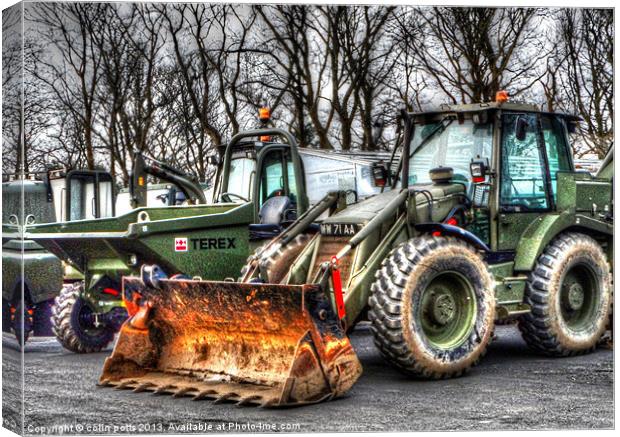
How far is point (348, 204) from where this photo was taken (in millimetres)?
9367

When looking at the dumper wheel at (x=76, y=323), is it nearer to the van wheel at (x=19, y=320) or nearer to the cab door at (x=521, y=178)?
the van wheel at (x=19, y=320)

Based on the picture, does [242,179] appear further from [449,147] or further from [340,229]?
[449,147]

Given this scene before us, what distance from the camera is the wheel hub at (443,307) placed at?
8633 mm

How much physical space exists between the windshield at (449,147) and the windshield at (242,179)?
1606 mm

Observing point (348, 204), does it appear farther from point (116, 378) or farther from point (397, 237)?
point (116, 378)

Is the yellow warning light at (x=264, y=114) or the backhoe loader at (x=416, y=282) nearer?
the backhoe loader at (x=416, y=282)

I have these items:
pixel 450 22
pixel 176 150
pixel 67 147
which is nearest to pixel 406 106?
pixel 450 22

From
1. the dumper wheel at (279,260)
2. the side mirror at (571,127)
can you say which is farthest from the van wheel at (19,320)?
the side mirror at (571,127)

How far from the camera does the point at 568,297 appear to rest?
9734mm

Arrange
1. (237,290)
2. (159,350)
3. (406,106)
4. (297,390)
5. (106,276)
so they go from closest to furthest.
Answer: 1. (297,390)
2. (237,290)
3. (159,350)
4. (406,106)
5. (106,276)

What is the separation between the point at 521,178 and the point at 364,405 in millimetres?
2661

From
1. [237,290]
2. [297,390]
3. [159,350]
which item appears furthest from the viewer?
[159,350]

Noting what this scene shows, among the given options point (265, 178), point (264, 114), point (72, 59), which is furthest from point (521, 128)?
point (72, 59)

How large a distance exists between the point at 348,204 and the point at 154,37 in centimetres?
211
